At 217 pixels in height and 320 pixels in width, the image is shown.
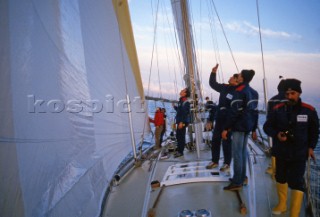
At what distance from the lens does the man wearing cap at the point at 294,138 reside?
226 cm

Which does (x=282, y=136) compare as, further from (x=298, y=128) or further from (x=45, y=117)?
(x=45, y=117)

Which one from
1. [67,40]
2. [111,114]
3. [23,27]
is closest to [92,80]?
[111,114]

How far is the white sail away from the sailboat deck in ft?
3.00

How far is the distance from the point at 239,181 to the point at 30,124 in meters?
2.41

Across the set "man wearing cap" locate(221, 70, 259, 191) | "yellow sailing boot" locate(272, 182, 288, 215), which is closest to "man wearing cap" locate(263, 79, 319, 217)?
"yellow sailing boot" locate(272, 182, 288, 215)

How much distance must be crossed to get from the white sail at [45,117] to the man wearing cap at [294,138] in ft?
5.39

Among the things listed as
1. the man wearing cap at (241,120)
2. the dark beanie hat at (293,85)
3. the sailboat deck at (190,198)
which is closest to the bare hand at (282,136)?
the dark beanie hat at (293,85)

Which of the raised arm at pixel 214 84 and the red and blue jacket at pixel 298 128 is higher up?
the raised arm at pixel 214 84

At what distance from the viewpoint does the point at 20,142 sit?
101cm

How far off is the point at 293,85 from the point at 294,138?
18.5 inches

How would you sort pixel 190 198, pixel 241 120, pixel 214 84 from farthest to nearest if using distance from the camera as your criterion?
pixel 214 84 < pixel 241 120 < pixel 190 198

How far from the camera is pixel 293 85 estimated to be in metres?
2.27

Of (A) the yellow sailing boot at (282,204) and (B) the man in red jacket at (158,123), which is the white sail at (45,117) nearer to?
(A) the yellow sailing boot at (282,204)

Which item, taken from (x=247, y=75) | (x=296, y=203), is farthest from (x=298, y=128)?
(x=247, y=75)
